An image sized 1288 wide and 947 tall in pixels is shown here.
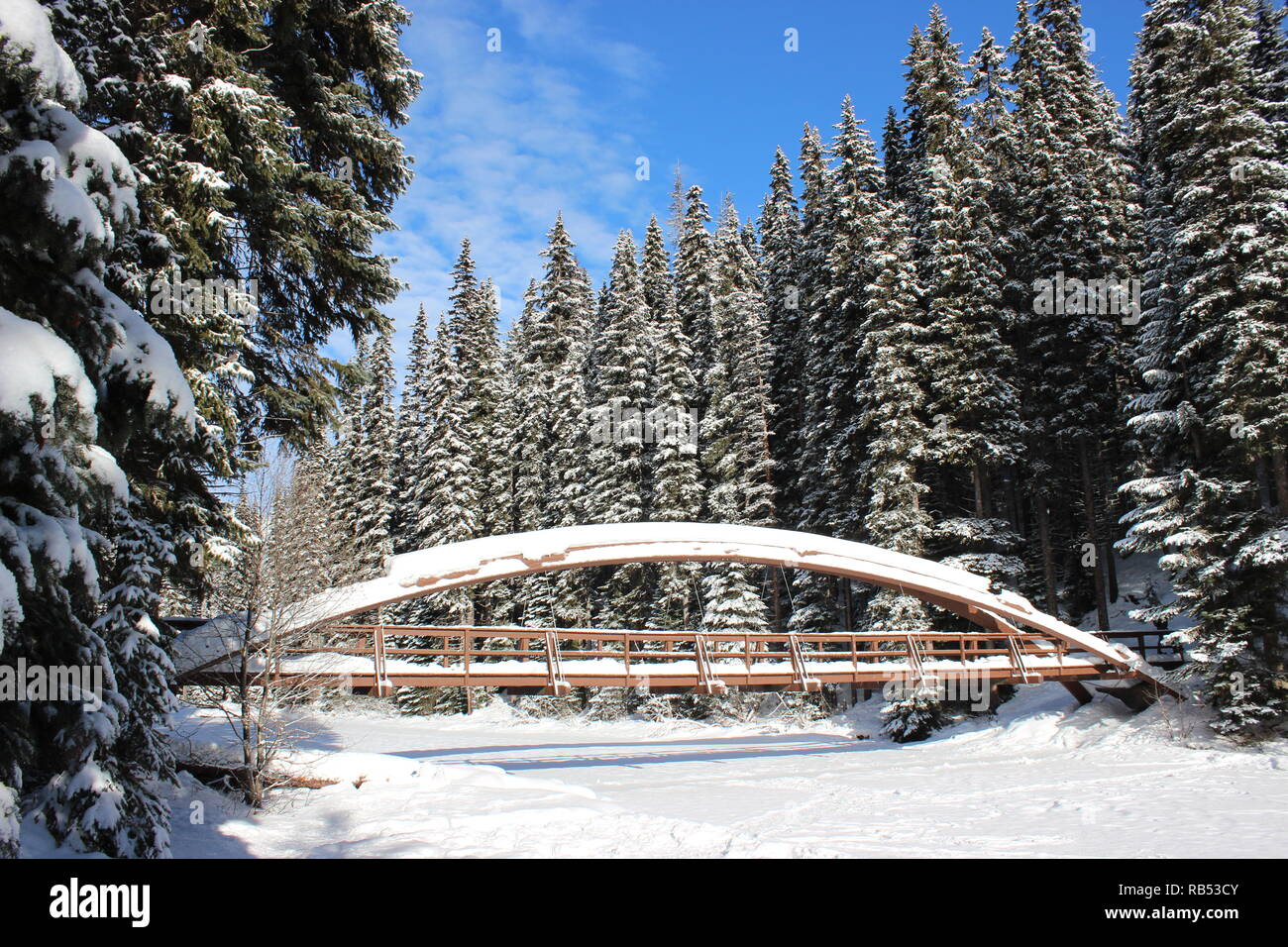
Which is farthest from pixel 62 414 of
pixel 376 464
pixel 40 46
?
pixel 376 464

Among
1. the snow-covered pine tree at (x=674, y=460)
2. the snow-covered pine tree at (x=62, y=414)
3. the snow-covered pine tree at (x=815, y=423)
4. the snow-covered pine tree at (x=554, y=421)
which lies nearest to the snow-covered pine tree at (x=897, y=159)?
the snow-covered pine tree at (x=815, y=423)

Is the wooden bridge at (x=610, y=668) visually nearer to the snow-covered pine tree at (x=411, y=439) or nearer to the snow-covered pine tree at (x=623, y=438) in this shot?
the snow-covered pine tree at (x=623, y=438)

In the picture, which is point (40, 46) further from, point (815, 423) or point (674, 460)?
point (815, 423)

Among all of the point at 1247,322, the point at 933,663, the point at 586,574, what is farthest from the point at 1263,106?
the point at 586,574

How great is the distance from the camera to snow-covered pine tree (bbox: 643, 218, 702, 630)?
2981 centimetres

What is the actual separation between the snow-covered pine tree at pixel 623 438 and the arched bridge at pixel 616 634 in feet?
45.4

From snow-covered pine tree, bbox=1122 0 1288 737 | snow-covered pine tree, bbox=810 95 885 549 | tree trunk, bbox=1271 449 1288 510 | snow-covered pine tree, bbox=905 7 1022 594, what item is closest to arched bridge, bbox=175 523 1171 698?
snow-covered pine tree, bbox=1122 0 1288 737

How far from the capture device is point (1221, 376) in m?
16.2

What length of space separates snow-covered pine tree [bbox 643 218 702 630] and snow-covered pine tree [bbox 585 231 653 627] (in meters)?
0.66

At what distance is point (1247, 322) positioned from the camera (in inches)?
629

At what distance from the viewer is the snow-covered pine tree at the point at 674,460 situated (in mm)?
29812

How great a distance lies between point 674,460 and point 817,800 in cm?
1844
